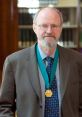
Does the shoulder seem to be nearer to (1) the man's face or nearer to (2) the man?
(2) the man

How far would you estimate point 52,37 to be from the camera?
1.91 metres

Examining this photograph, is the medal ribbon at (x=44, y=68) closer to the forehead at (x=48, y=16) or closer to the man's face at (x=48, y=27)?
the man's face at (x=48, y=27)

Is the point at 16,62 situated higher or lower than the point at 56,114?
higher

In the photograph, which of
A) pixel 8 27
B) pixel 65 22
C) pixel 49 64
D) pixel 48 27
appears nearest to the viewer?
pixel 48 27

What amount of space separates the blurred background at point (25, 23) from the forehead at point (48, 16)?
9.91ft

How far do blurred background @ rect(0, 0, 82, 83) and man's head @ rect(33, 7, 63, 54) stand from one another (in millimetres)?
3032

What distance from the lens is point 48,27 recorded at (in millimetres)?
1877

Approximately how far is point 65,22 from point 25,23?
0.64 metres

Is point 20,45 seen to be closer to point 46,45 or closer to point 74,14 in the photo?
point 74,14

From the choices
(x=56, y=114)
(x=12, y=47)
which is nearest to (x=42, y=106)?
(x=56, y=114)

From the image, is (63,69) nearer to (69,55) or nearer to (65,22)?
(69,55)

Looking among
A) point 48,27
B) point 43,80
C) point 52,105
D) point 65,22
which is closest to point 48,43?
point 48,27

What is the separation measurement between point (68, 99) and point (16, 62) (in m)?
0.38

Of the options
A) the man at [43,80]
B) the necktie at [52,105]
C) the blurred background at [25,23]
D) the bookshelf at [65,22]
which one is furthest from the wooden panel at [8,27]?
the necktie at [52,105]
